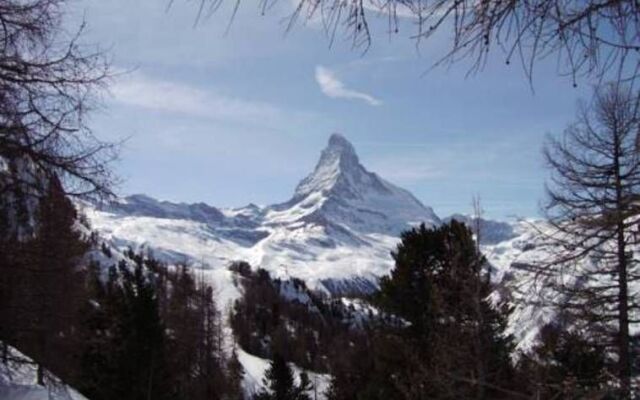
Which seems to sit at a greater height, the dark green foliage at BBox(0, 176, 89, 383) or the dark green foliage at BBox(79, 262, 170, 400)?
the dark green foliage at BBox(0, 176, 89, 383)

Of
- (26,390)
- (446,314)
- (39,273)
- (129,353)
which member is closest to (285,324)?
(129,353)

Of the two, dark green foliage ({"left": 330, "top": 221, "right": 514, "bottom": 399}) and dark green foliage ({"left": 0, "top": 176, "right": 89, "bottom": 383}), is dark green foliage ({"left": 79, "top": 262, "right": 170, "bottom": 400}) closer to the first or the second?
dark green foliage ({"left": 0, "top": 176, "right": 89, "bottom": 383})

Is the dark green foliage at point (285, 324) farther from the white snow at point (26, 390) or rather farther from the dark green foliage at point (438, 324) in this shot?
the white snow at point (26, 390)

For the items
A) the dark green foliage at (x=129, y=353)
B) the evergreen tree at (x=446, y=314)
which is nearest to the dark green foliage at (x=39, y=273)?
the dark green foliage at (x=129, y=353)

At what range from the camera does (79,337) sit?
23141 mm

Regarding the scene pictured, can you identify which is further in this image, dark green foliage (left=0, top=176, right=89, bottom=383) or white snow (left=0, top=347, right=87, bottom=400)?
white snow (left=0, top=347, right=87, bottom=400)

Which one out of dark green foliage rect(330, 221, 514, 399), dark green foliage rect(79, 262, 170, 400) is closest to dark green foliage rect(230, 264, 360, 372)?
dark green foliage rect(79, 262, 170, 400)

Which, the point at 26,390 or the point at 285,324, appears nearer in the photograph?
the point at 26,390

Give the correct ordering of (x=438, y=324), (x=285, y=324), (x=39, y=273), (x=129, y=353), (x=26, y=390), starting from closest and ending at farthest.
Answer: (x=39, y=273) < (x=26, y=390) < (x=438, y=324) < (x=129, y=353) < (x=285, y=324)

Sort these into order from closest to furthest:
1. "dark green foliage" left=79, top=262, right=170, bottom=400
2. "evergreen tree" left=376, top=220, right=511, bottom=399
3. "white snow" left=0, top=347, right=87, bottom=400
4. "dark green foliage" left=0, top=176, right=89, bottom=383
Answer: "dark green foliage" left=0, top=176, right=89, bottom=383
"white snow" left=0, top=347, right=87, bottom=400
"evergreen tree" left=376, top=220, right=511, bottom=399
"dark green foliage" left=79, top=262, right=170, bottom=400

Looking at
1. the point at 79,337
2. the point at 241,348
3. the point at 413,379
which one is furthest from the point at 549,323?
the point at 241,348

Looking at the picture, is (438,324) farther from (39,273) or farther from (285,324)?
(285,324)

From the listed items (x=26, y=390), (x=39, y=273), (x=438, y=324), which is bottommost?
(x=26, y=390)

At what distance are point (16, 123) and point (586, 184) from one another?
934 centimetres
